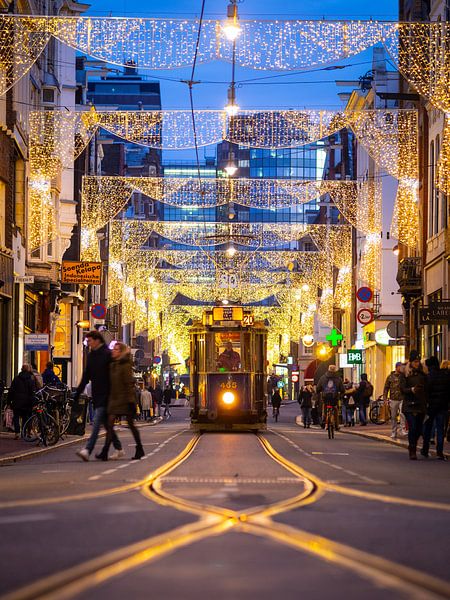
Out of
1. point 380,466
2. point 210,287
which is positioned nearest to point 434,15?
point 380,466

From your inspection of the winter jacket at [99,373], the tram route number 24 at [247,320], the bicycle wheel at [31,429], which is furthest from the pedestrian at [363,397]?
the winter jacket at [99,373]

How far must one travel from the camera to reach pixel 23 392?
92.3ft

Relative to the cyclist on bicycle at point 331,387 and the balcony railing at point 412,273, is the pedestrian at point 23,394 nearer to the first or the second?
the cyclist on bicycle at point 331,387

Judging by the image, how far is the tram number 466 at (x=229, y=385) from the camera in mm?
35375

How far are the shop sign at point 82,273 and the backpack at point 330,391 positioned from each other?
49.3 ft

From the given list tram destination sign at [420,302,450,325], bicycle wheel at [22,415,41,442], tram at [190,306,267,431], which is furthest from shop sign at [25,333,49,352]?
tram destination sign at [420,302,450,325]

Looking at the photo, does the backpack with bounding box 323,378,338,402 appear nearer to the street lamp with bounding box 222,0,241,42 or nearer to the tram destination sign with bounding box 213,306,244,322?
the tram destination sign with bounding box 213,306,244,322

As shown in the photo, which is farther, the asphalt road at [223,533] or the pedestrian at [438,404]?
the pedestrian at [438,404]

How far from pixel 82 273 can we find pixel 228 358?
1260 centimetres

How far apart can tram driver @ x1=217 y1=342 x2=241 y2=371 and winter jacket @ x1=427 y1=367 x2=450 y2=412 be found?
1311 cm

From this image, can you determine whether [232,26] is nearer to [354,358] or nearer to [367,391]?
[367,391]

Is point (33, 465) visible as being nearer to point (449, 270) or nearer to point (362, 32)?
point (362, 32)

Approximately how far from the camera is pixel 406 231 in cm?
4428

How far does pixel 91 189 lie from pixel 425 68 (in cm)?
2724
